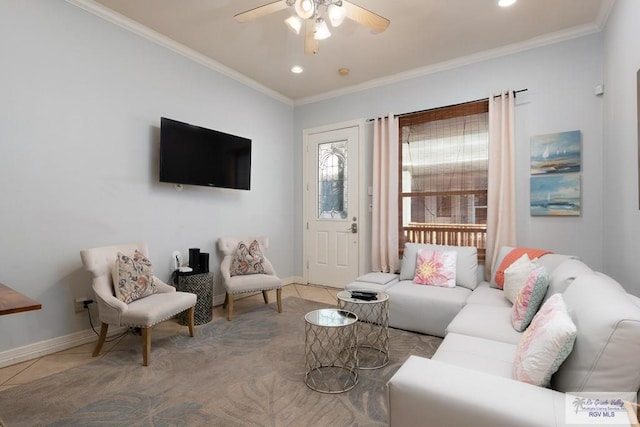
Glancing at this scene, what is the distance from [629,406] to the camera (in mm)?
979

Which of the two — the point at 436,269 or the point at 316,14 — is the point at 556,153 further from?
the point at 316,14

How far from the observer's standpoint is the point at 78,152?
279 centimetres

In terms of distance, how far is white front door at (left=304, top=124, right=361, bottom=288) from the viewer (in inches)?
183

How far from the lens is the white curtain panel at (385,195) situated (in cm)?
420

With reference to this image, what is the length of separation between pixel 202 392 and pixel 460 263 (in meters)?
2.69

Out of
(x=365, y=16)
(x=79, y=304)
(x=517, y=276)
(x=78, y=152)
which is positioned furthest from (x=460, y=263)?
(x=78, y=152)

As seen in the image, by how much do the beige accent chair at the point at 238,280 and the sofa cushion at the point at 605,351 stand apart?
2751 mm

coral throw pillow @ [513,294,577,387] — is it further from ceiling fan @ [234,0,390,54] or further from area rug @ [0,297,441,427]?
ceiling fan @ [234,0,390,54]

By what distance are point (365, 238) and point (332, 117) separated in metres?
1.88

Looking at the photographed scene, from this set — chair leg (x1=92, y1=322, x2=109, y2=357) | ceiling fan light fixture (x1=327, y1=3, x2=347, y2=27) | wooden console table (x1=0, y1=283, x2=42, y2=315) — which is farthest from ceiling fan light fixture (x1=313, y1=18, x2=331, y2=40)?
chair leg (x1=92, y1=322, x2=109, y2=357)

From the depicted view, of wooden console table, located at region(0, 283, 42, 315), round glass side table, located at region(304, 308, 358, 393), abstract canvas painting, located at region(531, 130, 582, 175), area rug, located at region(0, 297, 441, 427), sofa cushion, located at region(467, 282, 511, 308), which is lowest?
area rug, located at region(0, 297, 441, 427)

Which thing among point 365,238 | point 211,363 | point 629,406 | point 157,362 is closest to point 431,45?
point 365,238

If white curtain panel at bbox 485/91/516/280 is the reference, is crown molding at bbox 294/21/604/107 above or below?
above

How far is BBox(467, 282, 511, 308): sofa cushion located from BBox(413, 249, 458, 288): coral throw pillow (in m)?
0.28
